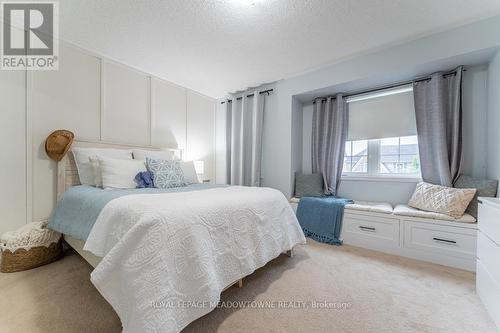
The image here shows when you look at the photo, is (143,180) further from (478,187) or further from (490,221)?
(478,187)

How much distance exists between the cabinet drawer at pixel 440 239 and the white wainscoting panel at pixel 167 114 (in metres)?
3.44

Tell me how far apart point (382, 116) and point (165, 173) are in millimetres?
3011

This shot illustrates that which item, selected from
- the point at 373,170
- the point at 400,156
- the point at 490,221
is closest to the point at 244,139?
the point at 373,170

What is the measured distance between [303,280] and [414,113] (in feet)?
8.35

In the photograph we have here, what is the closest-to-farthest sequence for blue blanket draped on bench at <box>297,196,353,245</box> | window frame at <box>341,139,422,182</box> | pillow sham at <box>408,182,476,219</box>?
pillow sham at <box>408,182,476,219</box> → blue blanket draped on bench at <box>297,196,353,245</box> → window frame at <box>341,139,422,182</box>

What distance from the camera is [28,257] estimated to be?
1.87 metres

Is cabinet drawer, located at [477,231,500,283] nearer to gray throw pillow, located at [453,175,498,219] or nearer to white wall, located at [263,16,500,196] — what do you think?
gray throw pillow, located at [453,175,498,219]

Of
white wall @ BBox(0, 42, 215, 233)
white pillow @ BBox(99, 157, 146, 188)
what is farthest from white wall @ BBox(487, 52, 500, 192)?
white wall @ BBox(0, 42, 215, 233)

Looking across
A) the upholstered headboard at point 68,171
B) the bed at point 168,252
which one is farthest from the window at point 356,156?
the upholstered headboard at point 68,171

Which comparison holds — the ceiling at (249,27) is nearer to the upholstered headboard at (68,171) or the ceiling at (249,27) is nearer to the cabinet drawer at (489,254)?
the upholstered headboard at (68,171)

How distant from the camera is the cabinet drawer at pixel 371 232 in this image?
2.31 meters

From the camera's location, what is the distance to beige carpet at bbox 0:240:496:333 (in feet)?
4.11

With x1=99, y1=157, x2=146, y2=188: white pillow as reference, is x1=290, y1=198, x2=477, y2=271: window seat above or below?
below

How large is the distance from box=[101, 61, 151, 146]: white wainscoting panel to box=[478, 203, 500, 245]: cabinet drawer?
12.1 feet
